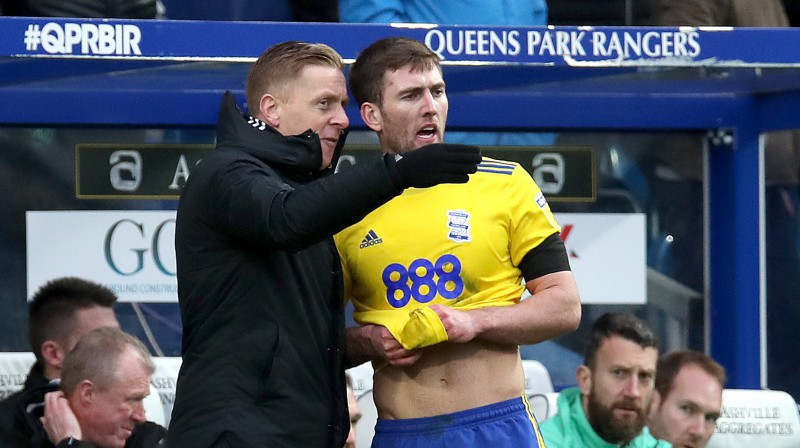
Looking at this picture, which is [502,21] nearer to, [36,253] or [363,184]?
[36,253]

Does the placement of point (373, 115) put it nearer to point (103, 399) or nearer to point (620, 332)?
point (103, 399)

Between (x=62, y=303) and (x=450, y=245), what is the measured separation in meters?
2.35

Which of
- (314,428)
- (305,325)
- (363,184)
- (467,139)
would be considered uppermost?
(467,139)

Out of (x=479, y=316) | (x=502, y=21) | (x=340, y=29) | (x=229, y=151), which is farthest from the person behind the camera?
(x=502, y=21)

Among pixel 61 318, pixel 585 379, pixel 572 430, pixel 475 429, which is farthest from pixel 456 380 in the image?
pixel 61 318

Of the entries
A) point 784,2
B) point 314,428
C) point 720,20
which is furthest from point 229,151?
point 784,2

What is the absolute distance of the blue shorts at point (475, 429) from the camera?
11.8 ft

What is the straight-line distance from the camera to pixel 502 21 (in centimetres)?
598

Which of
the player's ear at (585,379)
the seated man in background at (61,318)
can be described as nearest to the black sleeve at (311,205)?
the seated man in background at (61,318)

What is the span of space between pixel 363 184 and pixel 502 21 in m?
3.09

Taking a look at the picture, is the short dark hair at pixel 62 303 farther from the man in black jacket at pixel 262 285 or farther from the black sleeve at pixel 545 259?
the black sleeve at pixel 545 259

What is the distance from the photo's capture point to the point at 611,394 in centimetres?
567

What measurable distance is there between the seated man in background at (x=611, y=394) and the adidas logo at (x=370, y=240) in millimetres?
1988

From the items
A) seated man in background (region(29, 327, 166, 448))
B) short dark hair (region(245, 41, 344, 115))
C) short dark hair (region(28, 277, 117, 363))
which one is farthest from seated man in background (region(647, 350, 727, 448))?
short dark hair (region(245, 41, 344, 115))
